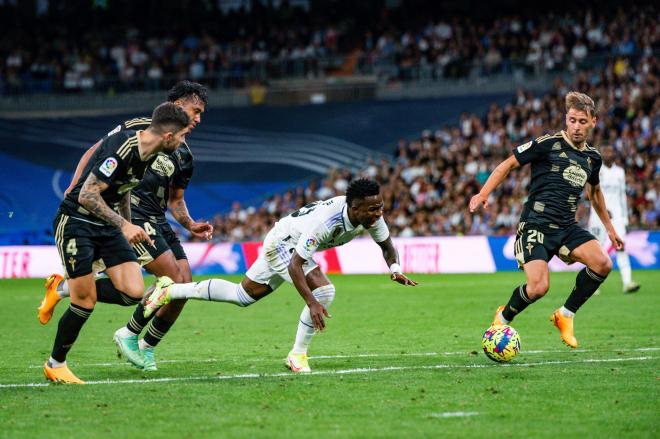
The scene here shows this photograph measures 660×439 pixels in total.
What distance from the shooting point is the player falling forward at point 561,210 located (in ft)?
37.6

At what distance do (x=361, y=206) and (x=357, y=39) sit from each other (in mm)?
35104

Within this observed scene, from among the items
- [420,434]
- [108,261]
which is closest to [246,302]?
[108,261]

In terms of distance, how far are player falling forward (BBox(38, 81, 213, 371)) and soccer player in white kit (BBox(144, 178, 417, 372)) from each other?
1.71 feet

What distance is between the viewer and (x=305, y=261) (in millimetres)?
9992

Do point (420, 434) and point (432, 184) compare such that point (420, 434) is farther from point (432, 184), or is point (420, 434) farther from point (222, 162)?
point (222, 162)

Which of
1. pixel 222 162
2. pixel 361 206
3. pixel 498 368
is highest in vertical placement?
pixel 361 206

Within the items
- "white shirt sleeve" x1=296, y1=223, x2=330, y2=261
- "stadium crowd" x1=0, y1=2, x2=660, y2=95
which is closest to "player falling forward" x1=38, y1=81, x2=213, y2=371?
"white shirt sleeve" x1=296, y1=223, x2=330, y2=261

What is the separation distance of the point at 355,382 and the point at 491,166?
77.3 ft

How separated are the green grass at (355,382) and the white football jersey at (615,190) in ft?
10.8

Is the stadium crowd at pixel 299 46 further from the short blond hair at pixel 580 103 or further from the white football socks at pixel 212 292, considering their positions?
the white football socks at pixel 212 292

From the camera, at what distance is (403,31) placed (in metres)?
43.4

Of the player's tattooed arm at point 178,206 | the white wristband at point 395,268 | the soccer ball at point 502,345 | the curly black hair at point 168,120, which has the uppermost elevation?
the curly black hair at point 168,120

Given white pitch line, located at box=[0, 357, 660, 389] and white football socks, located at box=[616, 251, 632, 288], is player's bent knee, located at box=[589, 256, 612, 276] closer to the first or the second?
white pitch line, located at box=[0, 357, 660, 389]

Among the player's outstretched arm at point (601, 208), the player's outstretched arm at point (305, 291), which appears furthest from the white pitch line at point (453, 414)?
the player's outstretched arm at point (601, 208)
